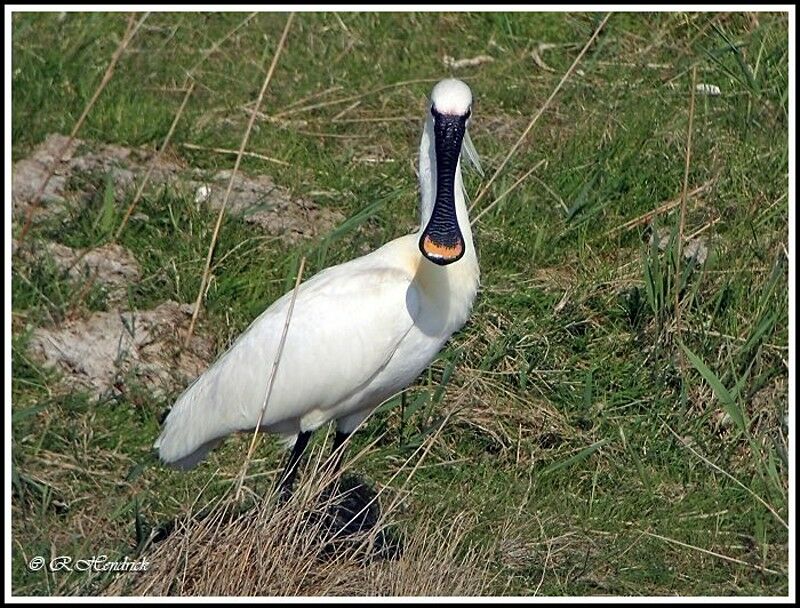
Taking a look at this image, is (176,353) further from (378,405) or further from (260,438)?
(378,405)

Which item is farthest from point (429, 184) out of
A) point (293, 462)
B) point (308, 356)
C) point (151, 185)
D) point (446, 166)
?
point (151, 185)

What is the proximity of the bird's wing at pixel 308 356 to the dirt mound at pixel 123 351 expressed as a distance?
2.90ft

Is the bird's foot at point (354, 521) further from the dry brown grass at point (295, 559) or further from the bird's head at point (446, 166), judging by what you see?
the bird's head at point (446, 166)

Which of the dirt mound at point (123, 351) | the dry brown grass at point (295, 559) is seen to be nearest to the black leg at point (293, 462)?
the dry brown grass at point (295, 559)

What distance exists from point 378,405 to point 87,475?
45.5 inches

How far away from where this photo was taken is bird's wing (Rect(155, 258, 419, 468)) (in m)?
5.05

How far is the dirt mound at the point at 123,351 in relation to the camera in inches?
243

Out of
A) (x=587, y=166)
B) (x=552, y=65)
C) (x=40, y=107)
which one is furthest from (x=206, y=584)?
(x=552, y=65)

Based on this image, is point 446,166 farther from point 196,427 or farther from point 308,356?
point 196,427

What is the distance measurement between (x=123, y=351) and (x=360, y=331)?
1.53 m

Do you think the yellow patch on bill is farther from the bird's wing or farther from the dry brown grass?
the dry brown grass

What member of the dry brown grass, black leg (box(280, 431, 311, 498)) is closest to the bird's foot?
the dry brown grass

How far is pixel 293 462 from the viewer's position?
536cm

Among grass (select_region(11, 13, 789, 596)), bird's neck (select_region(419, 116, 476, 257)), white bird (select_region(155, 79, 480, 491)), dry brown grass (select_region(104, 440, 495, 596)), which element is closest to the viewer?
dry brown grass (select_region(104, 440, 495, 596))
